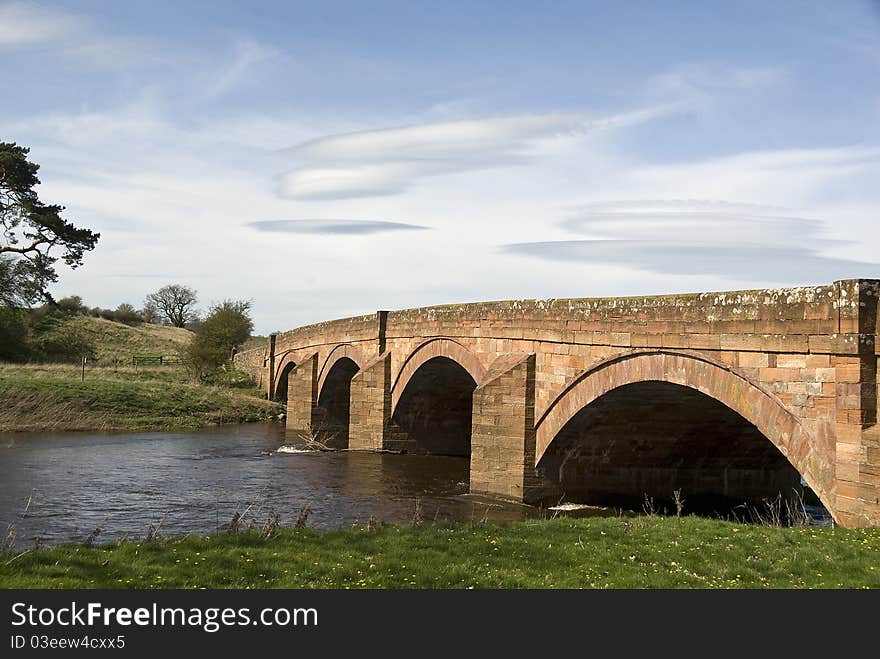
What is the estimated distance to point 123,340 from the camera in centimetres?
5491

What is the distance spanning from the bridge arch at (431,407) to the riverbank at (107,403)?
9853mm

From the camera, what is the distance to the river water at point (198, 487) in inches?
546

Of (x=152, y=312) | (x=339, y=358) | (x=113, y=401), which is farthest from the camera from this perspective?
(x=152, y=312)

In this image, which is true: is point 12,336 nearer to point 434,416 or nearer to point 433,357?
point 434,416

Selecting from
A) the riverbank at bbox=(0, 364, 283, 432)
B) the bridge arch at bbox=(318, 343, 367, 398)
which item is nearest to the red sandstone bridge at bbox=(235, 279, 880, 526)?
the bridge arch at bbox=(318, 343, 367, 398)

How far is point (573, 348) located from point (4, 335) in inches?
1507

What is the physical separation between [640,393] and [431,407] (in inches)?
474

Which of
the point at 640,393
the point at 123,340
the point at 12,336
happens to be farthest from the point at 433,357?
the point at 123,340

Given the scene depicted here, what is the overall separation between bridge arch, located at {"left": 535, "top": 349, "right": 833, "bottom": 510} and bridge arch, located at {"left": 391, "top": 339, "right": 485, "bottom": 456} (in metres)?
7.76

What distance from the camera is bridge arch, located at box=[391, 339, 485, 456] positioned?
24.1 meters

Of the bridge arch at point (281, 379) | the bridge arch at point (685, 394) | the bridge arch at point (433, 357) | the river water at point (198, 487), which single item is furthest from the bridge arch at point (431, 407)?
the bridge arch at point (281, 379)

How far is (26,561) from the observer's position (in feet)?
26.4

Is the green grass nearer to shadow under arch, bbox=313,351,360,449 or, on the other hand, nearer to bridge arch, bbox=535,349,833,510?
bridge arch, bbox=535,349,833,510

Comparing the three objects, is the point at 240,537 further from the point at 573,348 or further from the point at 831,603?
the point at 573,348
